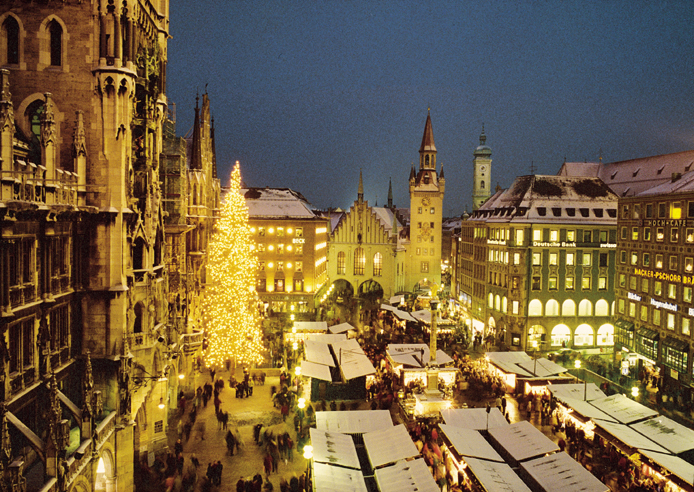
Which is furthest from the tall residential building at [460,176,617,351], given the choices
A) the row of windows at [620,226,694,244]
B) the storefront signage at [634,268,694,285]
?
the storefront signage at [634,268,694,285]

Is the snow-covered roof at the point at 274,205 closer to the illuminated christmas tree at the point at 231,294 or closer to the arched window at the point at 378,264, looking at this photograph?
the arched window at the point at 378,264

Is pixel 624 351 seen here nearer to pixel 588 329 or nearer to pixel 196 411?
pixel 588 329

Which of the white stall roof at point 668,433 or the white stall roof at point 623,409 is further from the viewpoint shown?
the white stall roof at point 623,409

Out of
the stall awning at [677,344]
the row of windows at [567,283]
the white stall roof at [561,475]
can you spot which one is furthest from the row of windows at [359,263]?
the white stall roof at [561,475]

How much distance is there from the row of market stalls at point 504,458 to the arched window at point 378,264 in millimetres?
54661

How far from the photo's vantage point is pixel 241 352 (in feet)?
116

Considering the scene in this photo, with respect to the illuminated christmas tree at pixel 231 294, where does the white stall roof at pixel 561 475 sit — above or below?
below

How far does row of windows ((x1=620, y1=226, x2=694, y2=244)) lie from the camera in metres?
35.5

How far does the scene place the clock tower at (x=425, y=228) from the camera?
83875mm

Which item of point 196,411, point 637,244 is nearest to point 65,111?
point 196,411

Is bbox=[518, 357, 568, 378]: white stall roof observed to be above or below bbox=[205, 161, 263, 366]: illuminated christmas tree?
below

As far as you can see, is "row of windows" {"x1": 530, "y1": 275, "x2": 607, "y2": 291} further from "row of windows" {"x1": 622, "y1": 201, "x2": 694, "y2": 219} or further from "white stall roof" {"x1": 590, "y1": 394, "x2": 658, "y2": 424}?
"white stall roof" {"x1": 590, "y1": 394, "x2": 658, "y2": 424}

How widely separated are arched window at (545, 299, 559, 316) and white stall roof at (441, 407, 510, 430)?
2739 centimetres

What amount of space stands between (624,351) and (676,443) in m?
23.3
